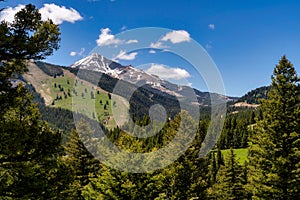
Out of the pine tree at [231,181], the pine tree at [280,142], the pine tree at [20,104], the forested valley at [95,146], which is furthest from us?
the pine tree at [231,181]

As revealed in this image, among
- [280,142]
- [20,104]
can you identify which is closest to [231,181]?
[280,142]

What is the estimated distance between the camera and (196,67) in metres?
18.8

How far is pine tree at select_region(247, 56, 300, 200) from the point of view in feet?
74.1

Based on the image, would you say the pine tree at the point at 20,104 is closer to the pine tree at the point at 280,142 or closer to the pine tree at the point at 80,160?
the pine tree at the point at 280,142

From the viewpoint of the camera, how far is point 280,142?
2331 centimetres

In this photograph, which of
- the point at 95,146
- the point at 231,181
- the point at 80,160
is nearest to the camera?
the point at 80,160

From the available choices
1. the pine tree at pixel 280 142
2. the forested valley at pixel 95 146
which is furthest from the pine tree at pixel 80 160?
the pine tree at pixel 280 142

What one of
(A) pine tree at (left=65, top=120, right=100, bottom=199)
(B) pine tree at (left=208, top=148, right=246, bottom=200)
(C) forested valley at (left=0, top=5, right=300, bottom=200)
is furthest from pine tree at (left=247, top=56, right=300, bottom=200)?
(B) pine tree at (left=208, top=148, right=246, bottom=200)

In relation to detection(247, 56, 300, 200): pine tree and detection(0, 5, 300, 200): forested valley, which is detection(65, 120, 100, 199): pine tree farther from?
detection(247, 56, 300, 200): pine tree

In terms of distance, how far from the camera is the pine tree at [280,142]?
22.6 meters

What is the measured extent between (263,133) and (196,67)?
31.2ft

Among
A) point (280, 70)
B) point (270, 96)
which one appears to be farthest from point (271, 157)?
point (280, 70)

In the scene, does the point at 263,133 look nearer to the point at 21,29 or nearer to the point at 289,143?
the point at 289,143

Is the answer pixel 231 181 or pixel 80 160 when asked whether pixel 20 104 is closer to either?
pixel 80 160
